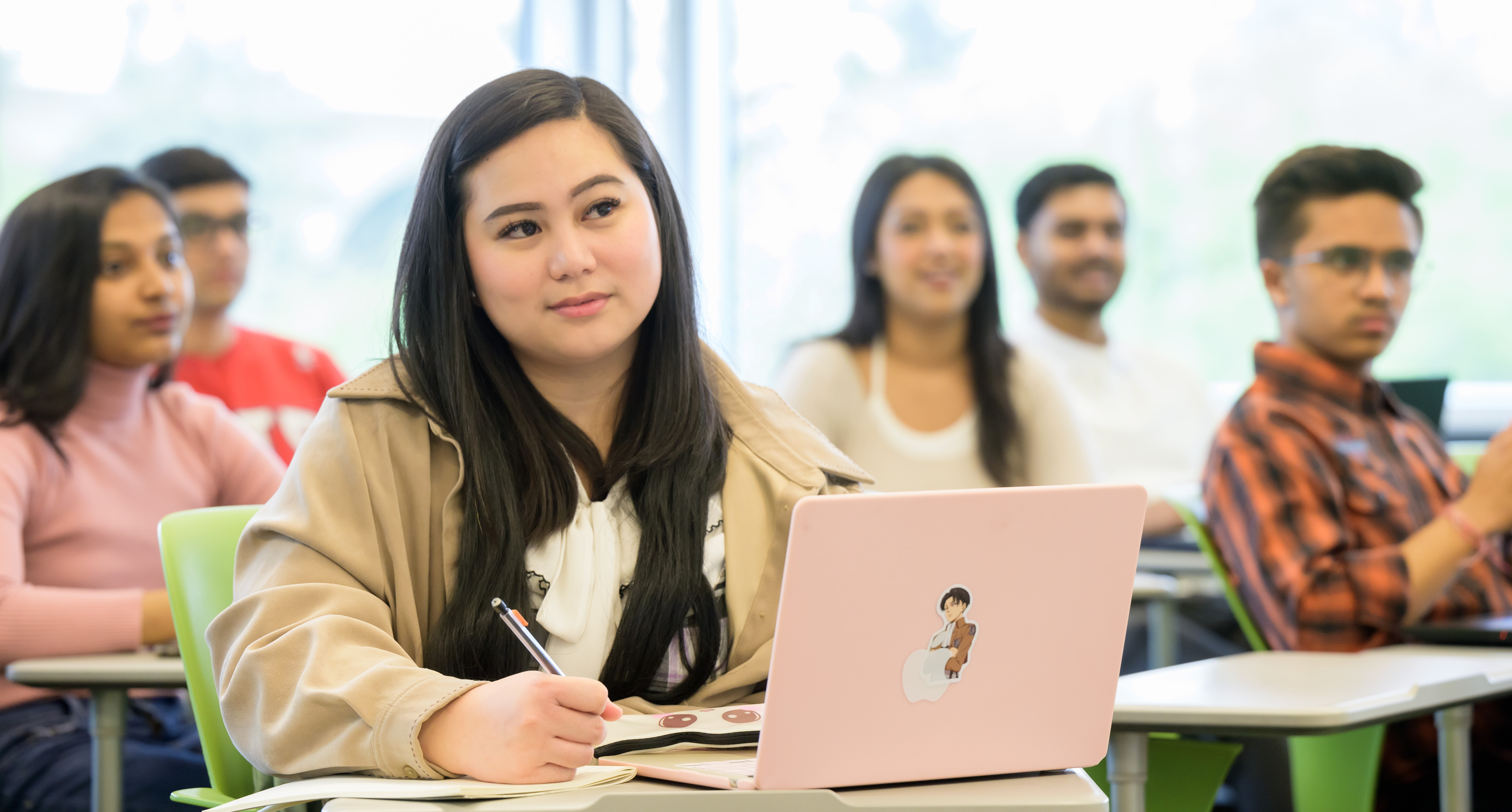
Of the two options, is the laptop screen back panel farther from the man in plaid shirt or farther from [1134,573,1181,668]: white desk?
[1134,573,1181,668]: white desk

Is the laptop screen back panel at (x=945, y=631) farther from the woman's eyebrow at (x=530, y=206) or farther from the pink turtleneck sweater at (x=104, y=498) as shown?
the pink turtleneck sweater at (x=104, y=498)

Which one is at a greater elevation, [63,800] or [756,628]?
[756,628]

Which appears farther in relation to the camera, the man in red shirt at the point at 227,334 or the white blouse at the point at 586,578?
the man in red shirt at the point at 227,334

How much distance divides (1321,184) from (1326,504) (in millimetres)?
573

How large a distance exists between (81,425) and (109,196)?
408 mm

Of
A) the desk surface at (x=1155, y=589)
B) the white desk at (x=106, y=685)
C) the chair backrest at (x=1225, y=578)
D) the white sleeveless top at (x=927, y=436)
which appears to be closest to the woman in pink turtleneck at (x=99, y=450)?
the white desk at (x=106, y=685)

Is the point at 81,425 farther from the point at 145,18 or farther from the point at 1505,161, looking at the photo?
the point at 1505,161

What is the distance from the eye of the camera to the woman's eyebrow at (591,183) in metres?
1.42

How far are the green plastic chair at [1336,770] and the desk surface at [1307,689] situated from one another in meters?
0.10

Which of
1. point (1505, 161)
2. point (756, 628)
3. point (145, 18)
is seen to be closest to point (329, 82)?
point (145, 18)

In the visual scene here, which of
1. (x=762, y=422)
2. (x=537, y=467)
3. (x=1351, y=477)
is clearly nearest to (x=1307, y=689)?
(x=1351, y=477)

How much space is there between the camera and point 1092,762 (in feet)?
3.65

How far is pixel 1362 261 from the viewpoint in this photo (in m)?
2.20

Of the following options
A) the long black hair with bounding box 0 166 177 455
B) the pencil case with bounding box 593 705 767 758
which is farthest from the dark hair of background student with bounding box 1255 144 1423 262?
the long black hair with bounding box 0 166 177 455
